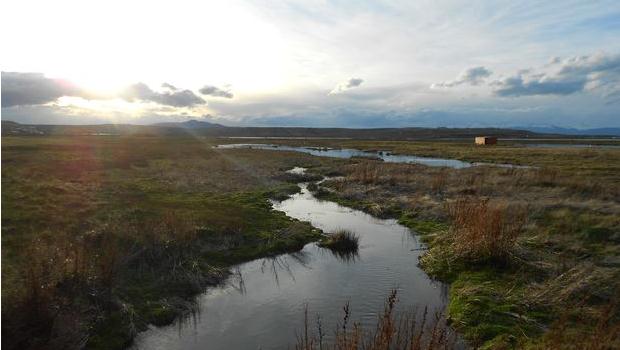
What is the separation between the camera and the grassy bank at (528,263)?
11.4 metres

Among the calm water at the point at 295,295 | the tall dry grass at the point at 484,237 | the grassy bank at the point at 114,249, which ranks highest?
the tall dry grass at the point at 484,237

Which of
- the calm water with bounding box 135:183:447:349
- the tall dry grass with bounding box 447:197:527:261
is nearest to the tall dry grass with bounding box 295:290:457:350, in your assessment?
the calm water with bounding box 135:183:447:349

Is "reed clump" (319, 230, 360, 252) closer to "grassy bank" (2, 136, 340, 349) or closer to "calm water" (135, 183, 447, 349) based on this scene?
"calm water" (135, 183, 447, 349)

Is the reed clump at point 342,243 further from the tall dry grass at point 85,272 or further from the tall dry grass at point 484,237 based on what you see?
the tall dry grass at point 85,272

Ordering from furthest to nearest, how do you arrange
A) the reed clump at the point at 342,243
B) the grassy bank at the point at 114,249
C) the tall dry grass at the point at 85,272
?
the reed clump at the point at 342,243 → the grassy bank at the point at 114,249 → the tall dry grass at the point at 85,272

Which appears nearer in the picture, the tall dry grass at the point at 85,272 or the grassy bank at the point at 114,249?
the tall dry grass at the point at 85,272

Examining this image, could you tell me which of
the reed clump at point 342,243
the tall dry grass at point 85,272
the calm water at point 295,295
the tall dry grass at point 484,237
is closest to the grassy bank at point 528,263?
the tall dry grass at point 484,237

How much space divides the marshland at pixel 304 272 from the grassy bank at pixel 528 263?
0.07 m

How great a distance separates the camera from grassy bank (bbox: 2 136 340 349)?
10.9 metres

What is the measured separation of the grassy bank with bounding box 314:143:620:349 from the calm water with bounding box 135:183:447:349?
127cm

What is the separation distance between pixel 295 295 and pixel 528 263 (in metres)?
8.34

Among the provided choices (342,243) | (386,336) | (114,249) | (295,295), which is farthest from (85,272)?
(342,243)

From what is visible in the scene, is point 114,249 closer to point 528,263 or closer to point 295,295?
point 295,295

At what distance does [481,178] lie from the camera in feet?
125
